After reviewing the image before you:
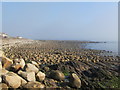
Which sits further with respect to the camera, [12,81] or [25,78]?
[25,78]

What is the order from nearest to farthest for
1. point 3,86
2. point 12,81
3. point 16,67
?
point 3,86
point 12,81
point 16,67

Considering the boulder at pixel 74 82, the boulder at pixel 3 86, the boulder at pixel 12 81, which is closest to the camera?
the boulder at pixel 3 86

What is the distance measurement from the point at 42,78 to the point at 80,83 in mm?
2075

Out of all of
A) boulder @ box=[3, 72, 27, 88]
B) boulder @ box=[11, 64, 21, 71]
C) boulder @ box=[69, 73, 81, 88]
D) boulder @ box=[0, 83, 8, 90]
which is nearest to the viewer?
boulder @ box=[0, 83, 8, 90]

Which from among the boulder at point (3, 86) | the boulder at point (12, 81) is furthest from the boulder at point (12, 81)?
the boulder at point (3, 86)

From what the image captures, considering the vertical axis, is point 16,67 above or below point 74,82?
above

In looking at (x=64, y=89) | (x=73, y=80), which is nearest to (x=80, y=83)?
(x=73, y=80)

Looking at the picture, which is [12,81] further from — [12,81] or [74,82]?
[74,82]

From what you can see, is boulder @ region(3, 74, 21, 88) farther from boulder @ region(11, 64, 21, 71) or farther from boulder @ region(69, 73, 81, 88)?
boulder @ region(69, 73, 81, 88)

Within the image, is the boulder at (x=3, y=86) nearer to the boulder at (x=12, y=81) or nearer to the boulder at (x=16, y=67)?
the boulder at (x=12, y=81)

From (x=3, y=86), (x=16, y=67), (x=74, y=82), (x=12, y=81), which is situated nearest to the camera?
(x=3, y=86)

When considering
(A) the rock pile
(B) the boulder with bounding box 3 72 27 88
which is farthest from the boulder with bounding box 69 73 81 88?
(B) the boulder with bounding box 3 72 27 88

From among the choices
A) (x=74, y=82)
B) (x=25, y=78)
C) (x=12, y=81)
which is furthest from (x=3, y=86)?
(x=74, y=82)

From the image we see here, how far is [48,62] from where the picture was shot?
13.1 metres
